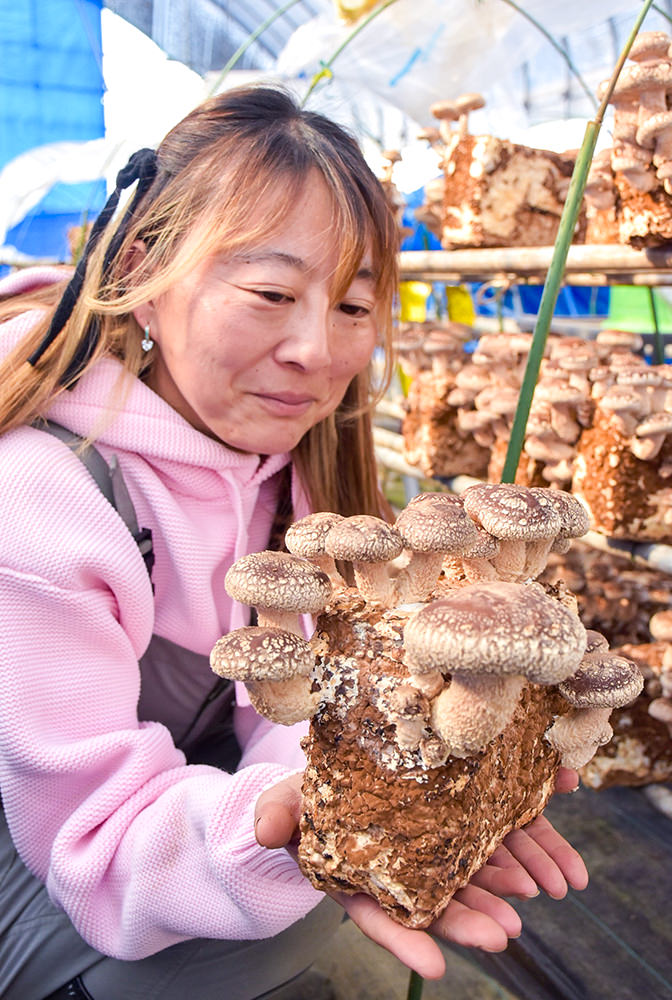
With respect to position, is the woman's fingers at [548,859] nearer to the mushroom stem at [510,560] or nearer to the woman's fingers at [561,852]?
the woman's fingers at [561,852]

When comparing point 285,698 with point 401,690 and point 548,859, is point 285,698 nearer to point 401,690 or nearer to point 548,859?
point 401,690

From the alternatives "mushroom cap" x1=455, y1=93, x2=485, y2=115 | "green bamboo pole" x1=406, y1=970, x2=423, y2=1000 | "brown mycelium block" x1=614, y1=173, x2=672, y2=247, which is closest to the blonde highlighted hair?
"brown mycelium block" x1=614, y1=173, x2=672, y2=247

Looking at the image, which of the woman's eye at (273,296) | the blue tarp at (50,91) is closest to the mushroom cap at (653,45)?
the woman's eye at (273,296)

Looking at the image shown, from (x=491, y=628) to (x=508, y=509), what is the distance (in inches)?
10.5

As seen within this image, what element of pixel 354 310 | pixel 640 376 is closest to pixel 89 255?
pixel 354 310

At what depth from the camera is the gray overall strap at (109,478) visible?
1.51 meters

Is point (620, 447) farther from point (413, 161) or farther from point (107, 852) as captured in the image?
point (413, 161)

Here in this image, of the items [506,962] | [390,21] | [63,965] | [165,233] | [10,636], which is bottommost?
[506,962]

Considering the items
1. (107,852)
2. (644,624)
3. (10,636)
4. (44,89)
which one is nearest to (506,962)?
(644,624)

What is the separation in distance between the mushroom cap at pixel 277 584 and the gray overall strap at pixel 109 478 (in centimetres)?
55

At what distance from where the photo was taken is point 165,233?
4.87 feet

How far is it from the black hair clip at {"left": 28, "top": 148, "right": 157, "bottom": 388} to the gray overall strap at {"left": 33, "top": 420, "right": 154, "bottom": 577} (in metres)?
0.11

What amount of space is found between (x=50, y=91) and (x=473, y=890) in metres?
6.76

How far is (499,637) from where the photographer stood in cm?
80
